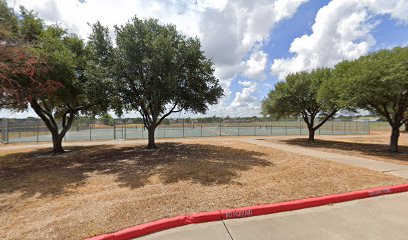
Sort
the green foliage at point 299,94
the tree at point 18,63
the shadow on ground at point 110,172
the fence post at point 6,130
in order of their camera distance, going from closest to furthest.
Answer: the shadow on ground at point 110,172 < the tree at point 18,63 < the green foliage at point 299,94 < the fence post at point 6,130

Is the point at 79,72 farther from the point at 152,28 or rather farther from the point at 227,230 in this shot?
the point at 227,230

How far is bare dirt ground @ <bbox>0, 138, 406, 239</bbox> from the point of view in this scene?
3998 mm

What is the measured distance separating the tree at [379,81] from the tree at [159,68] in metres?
7.87

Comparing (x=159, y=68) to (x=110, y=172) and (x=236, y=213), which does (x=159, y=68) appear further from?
(x=236, y=213)

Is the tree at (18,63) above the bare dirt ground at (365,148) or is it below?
above

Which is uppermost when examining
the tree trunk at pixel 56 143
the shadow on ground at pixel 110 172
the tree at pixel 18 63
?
the tree at pixel 18 63

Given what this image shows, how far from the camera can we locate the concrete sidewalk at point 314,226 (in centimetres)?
351

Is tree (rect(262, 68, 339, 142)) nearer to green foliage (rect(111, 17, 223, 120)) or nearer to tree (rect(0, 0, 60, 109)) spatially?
green foliage (rect(111, 17, 223, 120))

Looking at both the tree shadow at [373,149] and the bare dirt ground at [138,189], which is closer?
the bare dirt ground at [138,189]

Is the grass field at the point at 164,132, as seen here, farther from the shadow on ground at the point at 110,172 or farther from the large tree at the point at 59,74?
the shadow on ground at the point at 110,172

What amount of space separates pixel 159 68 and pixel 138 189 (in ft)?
22.7

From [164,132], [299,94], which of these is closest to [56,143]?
[164,132]

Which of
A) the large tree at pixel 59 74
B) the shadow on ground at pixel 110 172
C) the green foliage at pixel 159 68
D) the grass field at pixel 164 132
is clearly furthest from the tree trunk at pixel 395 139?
the large tree at pixel 59 74

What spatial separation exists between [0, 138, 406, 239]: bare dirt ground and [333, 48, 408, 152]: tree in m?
5.87
